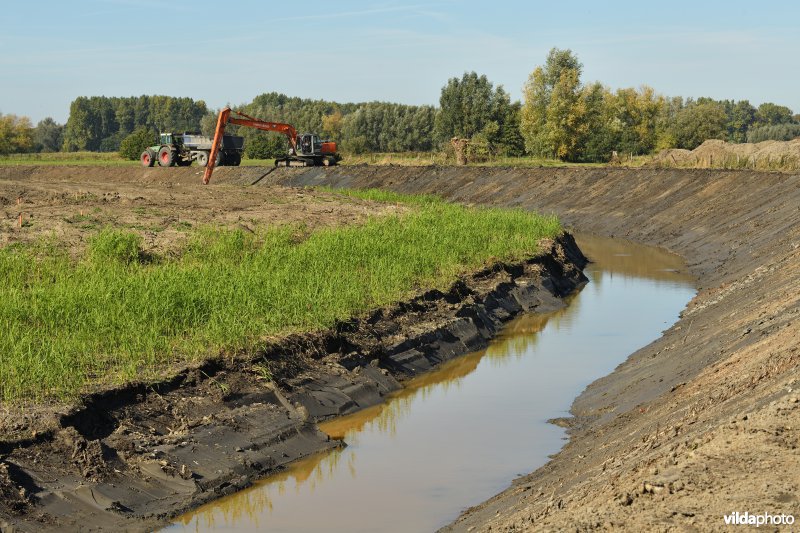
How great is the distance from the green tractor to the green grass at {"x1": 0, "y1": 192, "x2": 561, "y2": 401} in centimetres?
3390

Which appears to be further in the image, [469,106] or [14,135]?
[14,135]

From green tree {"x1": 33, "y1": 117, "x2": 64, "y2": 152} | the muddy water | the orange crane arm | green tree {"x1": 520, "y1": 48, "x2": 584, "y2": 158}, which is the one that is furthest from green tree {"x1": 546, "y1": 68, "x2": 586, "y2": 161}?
green tree {"x1": 33, "y1": 117, "x2": 64, "y2": 152}

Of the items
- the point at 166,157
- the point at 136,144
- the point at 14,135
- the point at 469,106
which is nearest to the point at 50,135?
the point at 14,135

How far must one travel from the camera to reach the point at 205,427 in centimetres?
1282

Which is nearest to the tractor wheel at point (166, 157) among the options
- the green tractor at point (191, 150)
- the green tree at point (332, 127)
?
the green tractor at point (191, 150)

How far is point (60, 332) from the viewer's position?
14922mm

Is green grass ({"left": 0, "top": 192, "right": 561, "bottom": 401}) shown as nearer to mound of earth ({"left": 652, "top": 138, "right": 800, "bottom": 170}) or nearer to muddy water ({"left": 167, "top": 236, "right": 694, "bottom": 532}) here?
muddy water ({"left": 167, "top": 236, "right": 694, "bottom": 532})

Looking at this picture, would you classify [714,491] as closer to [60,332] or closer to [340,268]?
[60,332]

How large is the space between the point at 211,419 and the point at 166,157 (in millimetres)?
51918

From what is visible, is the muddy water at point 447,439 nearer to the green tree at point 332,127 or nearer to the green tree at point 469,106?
the green tree at point 469,106

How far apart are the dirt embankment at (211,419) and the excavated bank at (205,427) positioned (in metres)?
0.02

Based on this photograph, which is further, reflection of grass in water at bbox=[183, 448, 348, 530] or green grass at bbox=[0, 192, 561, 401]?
green grass at bbox=[0, 192, 561, 401]

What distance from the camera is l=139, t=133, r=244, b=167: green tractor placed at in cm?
6182

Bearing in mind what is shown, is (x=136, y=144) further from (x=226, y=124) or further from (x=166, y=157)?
(x=226, y=124)
